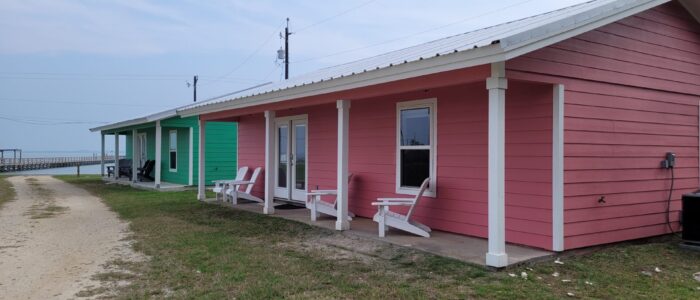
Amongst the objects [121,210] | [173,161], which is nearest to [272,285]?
Answer: [121,210]

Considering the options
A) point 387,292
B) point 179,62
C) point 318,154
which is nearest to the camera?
point 387,292

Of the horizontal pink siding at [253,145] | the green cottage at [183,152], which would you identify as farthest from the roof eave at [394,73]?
the green cottage at [183,152]

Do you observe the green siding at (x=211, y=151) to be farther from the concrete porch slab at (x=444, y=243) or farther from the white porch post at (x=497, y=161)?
the white porch post at (x=497, y=161)

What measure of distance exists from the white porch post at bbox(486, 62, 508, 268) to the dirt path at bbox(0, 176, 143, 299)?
11.9 feet

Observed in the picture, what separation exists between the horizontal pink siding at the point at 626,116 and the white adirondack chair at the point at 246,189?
748cm

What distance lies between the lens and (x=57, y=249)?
273 inches

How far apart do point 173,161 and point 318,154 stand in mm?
10880

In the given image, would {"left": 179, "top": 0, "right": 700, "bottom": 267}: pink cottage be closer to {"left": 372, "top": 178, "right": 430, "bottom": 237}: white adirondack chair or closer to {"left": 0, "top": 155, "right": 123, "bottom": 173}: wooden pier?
{"left": 372, "top": 178, "right": 430, "bottom": 237}: white adirondack chair

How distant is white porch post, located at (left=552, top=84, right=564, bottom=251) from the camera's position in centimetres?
595

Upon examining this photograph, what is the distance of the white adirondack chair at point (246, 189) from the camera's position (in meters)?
11.9

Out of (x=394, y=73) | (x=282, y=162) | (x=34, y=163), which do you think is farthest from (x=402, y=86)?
(x=34, y=163)

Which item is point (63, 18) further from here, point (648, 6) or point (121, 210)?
point (648, 6)

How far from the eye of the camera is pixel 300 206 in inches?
431

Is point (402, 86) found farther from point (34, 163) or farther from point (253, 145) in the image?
point (34, 163)
